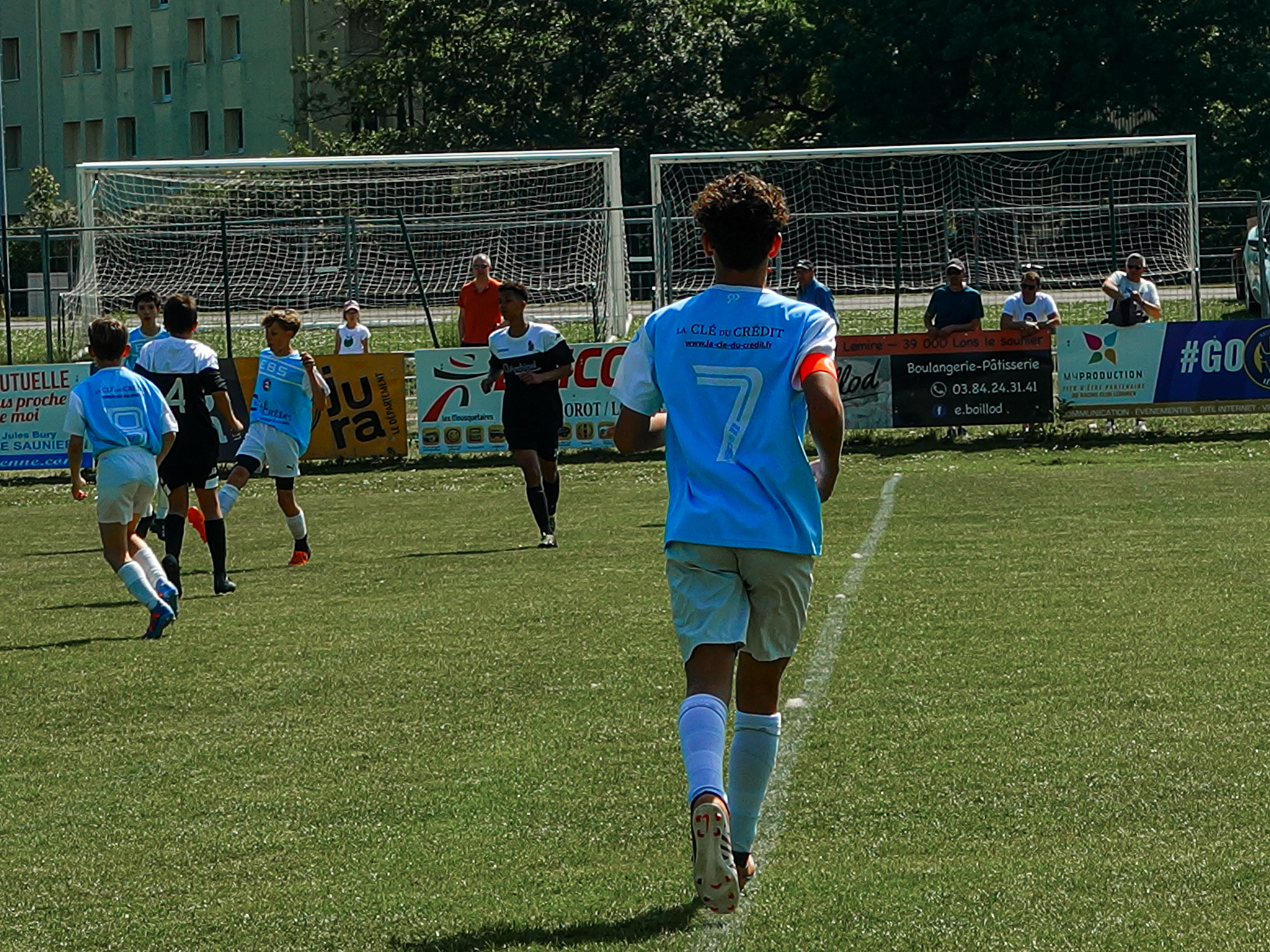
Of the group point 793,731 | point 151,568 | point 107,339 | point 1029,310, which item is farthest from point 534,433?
point 1029,310

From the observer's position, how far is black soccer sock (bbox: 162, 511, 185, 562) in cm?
1202

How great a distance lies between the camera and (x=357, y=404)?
22.0 meters

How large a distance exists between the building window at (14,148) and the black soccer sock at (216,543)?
65.6 meters

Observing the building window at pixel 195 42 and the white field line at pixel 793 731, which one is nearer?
the white field line at pixel 793 731

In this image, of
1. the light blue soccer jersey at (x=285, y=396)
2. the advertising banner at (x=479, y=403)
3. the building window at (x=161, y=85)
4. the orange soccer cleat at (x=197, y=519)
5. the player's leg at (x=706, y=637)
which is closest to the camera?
the player's leg at (x=706, y=637)

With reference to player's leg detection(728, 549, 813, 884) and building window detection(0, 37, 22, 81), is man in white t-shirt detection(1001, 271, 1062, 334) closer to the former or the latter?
player's leg detection(728, 549, 813, 884)

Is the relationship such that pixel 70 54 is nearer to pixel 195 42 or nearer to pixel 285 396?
pixel 195 42

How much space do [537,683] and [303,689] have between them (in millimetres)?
1072

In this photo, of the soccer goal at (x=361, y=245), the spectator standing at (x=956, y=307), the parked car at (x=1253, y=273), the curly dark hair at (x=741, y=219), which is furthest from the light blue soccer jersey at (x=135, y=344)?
the parked car at (x=1253, y=273)

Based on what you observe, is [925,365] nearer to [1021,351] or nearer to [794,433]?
[1021,351]

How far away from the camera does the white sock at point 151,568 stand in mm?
10258

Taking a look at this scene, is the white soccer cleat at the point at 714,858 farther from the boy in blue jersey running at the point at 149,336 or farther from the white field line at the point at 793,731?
the boy in blue jersey running at the point at 149,336

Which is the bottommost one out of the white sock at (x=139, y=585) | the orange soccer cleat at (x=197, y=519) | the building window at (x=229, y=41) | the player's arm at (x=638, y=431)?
the orange soccer cleat at (x=197, y=519)

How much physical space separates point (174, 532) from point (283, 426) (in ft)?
5.57
